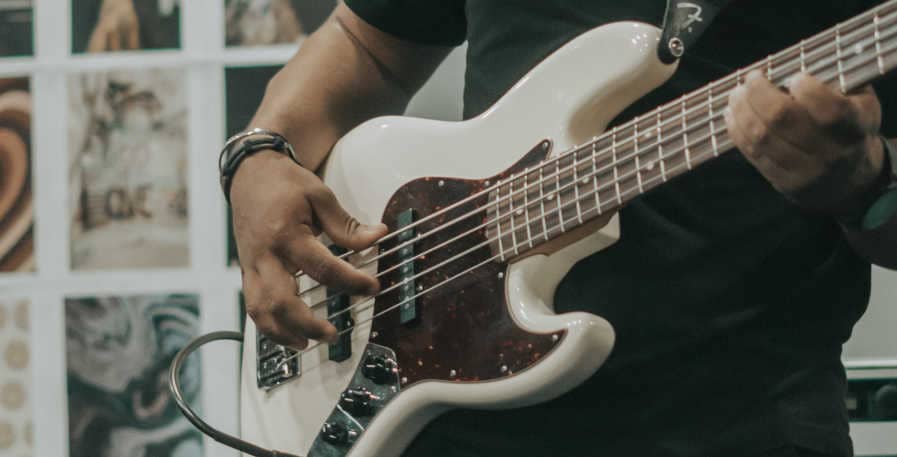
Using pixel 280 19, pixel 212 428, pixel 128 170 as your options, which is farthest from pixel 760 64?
pixel 128 170

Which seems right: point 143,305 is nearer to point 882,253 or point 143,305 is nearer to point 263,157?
point 263,157

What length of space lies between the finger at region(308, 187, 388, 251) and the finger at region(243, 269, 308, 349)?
3.1 inches

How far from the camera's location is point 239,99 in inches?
56.4

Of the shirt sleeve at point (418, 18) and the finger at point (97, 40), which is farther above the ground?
the shirt sleeve at point (418, 18)

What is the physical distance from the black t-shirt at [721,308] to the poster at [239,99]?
2.50 feet

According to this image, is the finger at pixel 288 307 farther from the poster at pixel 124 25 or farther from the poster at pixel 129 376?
the poster at pixel 124 25

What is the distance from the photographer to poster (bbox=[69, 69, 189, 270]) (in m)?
1.44

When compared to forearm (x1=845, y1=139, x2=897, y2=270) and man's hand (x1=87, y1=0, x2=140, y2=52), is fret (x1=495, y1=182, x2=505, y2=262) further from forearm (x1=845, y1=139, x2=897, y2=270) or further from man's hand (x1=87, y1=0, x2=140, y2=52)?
man's hand (x1=87, y1=0, x2=140, y2=52)

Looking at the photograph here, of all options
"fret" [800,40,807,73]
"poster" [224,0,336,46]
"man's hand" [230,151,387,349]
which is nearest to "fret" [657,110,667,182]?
"fret" [800,40,807,73]

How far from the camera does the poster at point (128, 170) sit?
4.74ft

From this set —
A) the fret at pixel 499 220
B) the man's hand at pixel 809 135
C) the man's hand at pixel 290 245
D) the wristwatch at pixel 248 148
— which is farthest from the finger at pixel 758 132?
the wristwatch at pixel 248 148

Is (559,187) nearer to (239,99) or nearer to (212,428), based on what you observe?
(212,428)

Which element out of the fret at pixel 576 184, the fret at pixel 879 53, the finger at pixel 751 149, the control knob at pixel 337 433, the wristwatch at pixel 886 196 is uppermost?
the fret at pixel 879 53

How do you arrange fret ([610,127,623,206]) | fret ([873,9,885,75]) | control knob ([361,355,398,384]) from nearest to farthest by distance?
1. fret ([873,9,885,75])
2. fret ([610,127,623,206])
3. control knob ([361,355,398,384])
